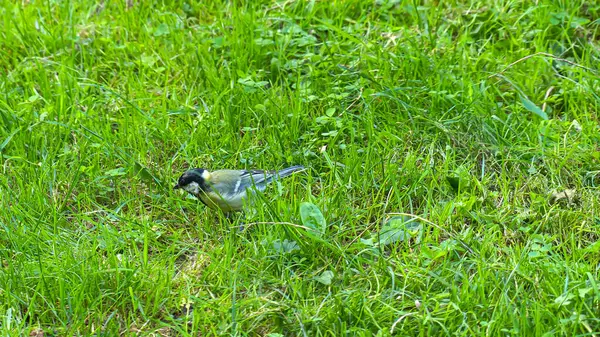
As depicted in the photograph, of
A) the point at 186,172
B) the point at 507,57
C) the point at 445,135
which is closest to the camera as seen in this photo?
the point at 186,172

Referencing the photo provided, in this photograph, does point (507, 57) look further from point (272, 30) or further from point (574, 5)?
point (272, 30)

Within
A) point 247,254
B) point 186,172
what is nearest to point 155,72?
point 186,172

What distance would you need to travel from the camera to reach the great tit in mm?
4805

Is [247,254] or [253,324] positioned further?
[247,254]

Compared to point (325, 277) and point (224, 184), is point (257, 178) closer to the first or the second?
point (224, 184)

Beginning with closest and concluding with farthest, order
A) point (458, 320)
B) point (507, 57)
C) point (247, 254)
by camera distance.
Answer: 1. point (458, 320)
2. point (247, 254)
3. point (507, 57)

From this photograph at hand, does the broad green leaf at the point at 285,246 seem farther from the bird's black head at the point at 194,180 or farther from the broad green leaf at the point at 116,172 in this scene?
the broad green leaf at the point at 116,172

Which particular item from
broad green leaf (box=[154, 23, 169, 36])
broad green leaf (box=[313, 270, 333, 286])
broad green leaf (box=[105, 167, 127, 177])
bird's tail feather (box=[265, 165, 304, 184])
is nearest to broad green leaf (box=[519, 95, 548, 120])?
bird's tail feather (box=[265, 165, 304, 184])

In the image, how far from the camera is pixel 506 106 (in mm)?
5570

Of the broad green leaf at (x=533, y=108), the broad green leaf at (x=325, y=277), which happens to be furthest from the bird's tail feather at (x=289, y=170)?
the broad green leaf at (x=533, y=108)

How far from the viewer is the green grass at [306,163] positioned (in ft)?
13.8

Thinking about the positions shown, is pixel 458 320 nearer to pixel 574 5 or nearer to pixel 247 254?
pixel 247 254

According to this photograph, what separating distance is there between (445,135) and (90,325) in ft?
7.62

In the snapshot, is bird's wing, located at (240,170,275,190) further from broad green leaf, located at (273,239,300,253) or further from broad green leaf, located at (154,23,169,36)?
broad green leaf, located at (154,23,169,36)
